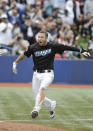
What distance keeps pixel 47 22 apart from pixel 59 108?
8670mm

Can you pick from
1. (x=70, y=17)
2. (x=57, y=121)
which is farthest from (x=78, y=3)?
(x=57, y=121)

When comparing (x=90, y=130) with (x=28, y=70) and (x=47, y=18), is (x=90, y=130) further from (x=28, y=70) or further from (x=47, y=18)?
(x=47, y=18)

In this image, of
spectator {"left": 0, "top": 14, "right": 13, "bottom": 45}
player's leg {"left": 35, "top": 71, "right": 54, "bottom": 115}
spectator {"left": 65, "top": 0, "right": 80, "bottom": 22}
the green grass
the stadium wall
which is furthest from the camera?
spectator {"left": 65, "top": 0, "right": 80, "bottom": 22}

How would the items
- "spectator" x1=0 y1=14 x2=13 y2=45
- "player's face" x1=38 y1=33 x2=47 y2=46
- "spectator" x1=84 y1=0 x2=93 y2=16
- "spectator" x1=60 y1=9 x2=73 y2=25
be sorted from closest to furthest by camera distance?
"player's face" x1=38 y1=33 x2=47 y2=46 < "spectator" x1=0 y1=14 x2=13 y2=45 < "spectator" x1=60 y1=9 x2=73 y2=25 < "spectator" x1=84 y1=0 x2=93 y2=16

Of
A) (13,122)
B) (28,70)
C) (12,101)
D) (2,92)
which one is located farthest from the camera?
(28,70)

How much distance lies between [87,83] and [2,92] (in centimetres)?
468

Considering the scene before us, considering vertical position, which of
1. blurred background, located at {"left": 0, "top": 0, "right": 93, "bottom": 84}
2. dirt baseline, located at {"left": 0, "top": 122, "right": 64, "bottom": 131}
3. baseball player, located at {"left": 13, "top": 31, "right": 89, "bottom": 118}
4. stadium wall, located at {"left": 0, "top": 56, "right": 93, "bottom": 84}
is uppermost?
baseball player, located at {"left": 13, "top": 31, "right": 89, "bottom": 118}

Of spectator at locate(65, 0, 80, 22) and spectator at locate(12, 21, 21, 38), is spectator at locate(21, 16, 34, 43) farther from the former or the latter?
spectator at locate(65, 0, 80, 22)

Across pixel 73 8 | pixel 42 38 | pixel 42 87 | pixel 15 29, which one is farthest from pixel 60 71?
pixel 42 87

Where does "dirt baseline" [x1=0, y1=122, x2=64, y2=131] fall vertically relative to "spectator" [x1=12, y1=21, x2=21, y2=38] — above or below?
above

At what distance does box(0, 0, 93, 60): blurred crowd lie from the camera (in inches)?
674

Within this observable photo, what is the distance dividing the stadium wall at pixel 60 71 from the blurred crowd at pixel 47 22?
0.60 meters

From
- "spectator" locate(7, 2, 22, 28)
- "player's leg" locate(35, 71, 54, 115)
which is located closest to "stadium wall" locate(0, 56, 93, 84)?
"spectator" locate(7, 2, 22, 28)

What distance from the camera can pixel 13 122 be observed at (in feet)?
28.0
